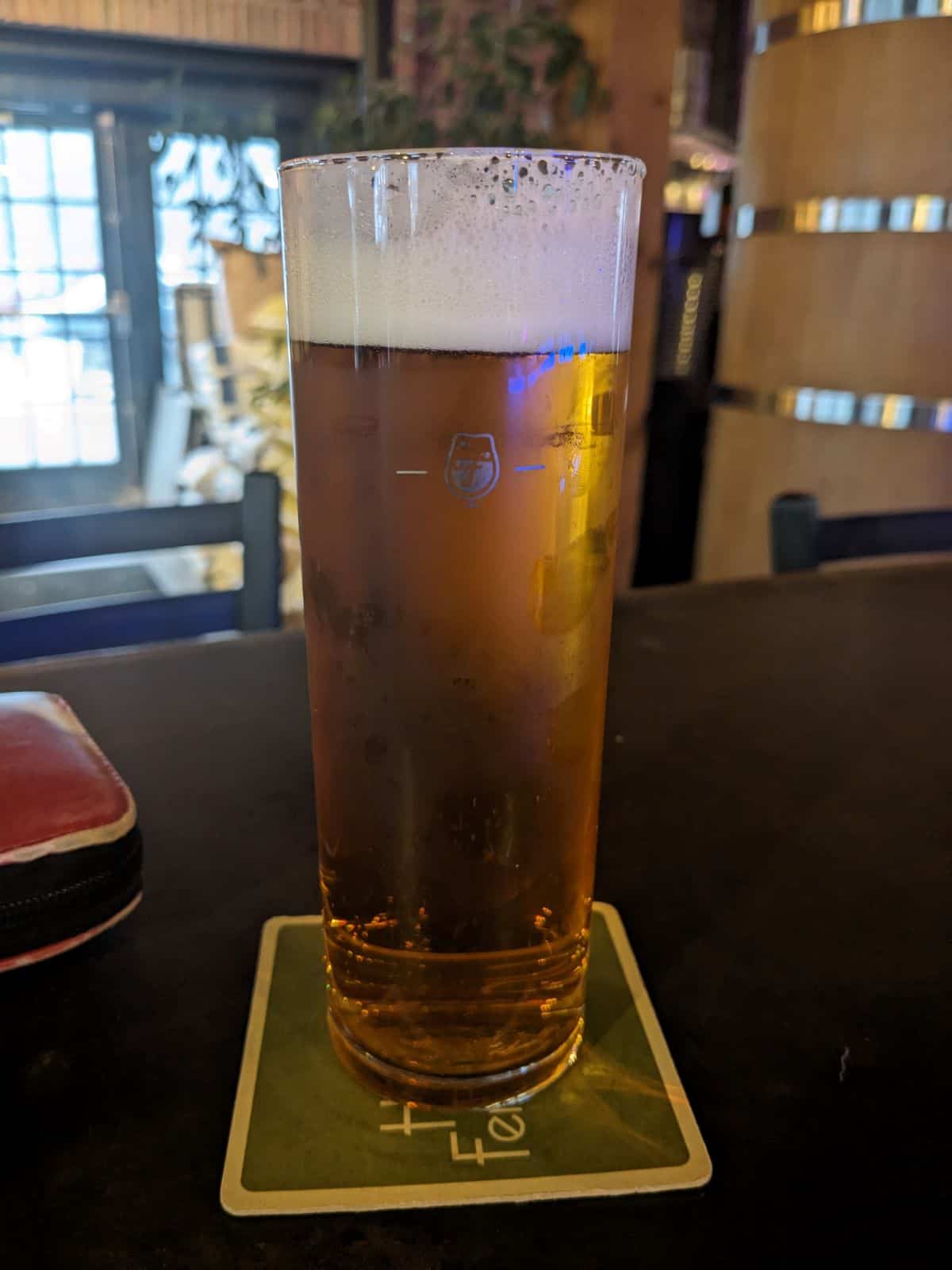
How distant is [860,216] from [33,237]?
11.8 feet

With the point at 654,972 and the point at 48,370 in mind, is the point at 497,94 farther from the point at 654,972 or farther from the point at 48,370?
the point at 654,972

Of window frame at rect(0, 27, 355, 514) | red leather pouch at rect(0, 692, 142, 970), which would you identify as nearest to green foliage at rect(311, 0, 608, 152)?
window frame at rect(0, 27, 355, 514)

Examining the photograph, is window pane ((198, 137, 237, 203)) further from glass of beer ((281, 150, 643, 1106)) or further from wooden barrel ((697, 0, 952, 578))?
glass of beer ((281, 150, 643, 1106))

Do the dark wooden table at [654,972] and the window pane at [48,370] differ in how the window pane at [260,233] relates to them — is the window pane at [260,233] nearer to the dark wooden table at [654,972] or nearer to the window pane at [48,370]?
the window pane at [48,370]

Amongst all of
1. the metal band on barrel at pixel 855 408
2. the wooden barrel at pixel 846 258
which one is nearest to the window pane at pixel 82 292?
the wooden barrel at pixel 846 258

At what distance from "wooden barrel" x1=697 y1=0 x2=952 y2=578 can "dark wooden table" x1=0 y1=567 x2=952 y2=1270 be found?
1205mm

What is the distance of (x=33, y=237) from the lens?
4203 mm

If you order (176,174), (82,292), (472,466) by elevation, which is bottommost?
(472,466)

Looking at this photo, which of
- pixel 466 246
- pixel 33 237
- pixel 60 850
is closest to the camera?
pixel 466 246

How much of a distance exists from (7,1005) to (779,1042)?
15.7 inches

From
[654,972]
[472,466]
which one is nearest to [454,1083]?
[654,972]

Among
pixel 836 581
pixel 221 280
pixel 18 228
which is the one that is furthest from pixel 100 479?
pixel 836 581

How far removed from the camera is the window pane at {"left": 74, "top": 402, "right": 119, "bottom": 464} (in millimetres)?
4516

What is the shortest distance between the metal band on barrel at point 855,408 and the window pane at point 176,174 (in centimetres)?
239
